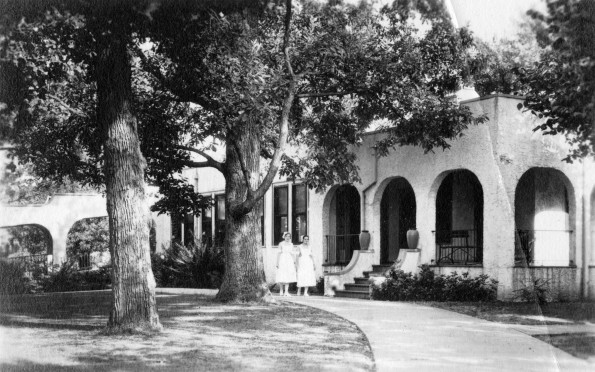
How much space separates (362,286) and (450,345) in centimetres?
947

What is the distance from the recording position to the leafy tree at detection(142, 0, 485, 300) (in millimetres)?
12602

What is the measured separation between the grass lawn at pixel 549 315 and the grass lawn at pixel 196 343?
2.75 meters

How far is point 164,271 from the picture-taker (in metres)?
26.3

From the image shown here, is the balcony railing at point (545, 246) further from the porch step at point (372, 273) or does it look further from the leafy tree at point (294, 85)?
the porch step at point (372, 273)

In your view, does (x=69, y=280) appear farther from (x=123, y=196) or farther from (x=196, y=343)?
(x=196, y=343)

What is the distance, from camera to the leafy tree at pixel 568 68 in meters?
10.2

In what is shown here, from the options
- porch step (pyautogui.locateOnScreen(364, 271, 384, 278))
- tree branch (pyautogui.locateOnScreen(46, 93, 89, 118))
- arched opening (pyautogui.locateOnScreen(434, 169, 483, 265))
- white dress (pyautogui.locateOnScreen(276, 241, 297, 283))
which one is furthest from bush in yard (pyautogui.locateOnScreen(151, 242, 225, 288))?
tree branch (pyautogui.locateOnScreen(46, 93, 89, 118))

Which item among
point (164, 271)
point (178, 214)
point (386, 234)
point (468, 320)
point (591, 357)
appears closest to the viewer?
point (591, 357)

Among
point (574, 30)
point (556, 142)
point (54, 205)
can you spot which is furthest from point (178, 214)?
point (54, 205)

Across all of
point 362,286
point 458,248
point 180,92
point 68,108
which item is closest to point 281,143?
point 180,92

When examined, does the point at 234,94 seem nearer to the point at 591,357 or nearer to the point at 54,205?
the point at 591,357

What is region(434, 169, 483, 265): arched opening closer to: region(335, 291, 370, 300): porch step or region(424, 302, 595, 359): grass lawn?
region(335, 291, 370, 300): porch step

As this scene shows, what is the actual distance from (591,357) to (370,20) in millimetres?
9714

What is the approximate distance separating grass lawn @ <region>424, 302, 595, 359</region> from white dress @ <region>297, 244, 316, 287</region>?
4800 mm
